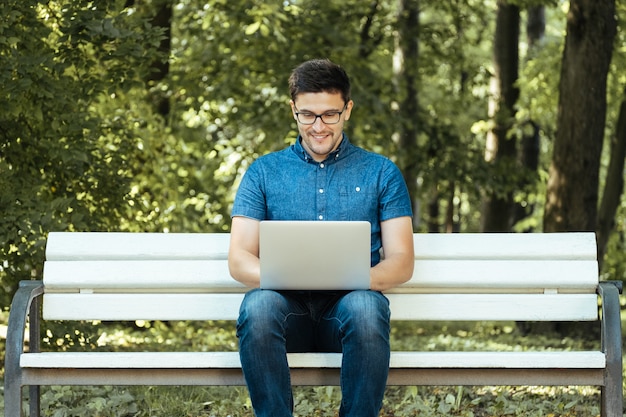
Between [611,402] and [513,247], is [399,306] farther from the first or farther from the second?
[611,402]

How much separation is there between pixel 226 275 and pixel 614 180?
1092 cm

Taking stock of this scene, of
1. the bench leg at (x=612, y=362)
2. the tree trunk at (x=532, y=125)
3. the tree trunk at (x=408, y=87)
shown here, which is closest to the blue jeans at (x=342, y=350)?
the bench leg at (x=612, y=362)

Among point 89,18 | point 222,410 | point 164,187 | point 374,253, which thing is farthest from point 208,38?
point 374,253

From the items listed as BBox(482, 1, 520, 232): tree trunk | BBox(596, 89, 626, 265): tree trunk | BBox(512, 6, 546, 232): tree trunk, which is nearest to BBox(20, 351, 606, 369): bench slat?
BBox(482, 1, 520, 232): tree trunk

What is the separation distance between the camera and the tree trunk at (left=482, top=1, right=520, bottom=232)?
14.3 m

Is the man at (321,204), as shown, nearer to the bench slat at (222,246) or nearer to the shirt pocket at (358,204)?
the shirt pocket at (358,204)

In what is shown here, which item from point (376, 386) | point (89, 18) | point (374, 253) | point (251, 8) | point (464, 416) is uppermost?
point (251, 8)

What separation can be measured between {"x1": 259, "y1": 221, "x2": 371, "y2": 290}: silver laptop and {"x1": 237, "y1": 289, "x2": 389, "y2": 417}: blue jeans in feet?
0.31

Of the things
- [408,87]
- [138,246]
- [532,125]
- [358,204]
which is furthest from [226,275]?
[532,125]

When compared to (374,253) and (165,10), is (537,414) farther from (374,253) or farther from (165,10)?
(165,10)

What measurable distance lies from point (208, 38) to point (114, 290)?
7.98 metres

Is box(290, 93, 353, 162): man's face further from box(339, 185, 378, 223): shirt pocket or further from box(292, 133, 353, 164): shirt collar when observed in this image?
box(339, 185, 378, 223): shirt pocket

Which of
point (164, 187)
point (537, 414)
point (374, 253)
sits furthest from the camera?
point (164, 187)

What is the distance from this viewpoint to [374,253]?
4590 millimetres
